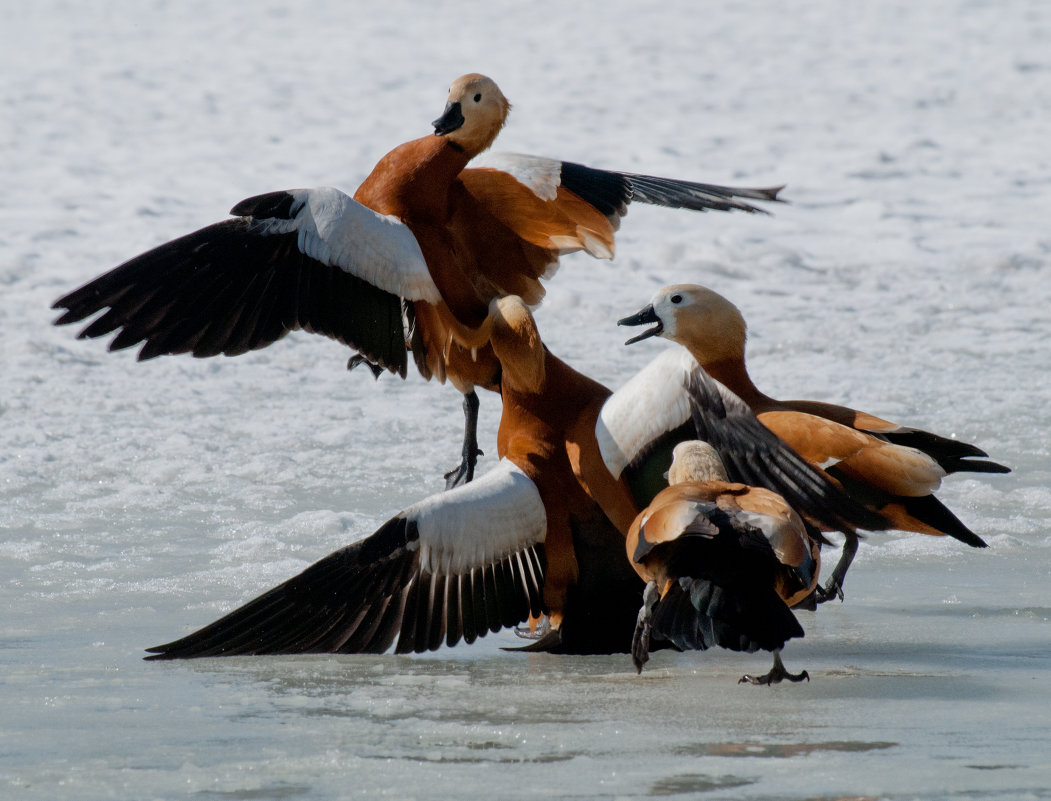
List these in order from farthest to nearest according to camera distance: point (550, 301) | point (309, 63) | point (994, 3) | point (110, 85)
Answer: point (994, 3) → point (309, 63) → point (110, 85) → point (550, 301)

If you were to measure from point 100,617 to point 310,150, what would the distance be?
7112mm

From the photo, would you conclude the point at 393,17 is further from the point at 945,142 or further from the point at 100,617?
the point at 100,617

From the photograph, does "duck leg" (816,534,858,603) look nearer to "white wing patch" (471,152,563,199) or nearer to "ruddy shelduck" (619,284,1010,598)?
"ruddy shelduck" (619,284,1010,598)

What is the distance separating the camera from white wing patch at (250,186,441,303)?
4367mm

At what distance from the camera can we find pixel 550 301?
25.9 ft

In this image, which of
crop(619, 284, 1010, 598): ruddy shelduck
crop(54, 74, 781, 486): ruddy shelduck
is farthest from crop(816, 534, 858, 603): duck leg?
crop(54, 74, 781, 486): ruddy shelduck

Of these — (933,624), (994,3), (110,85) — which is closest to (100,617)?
(933,624)

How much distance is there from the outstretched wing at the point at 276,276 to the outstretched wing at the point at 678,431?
0.88m

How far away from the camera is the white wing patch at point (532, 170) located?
5125mm

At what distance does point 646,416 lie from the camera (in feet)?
12.8

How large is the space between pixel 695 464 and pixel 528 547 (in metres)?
0.54

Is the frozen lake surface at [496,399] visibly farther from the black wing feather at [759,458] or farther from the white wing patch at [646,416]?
the white wing patch at [646,416]

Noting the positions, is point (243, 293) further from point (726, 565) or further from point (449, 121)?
point (726, 565)

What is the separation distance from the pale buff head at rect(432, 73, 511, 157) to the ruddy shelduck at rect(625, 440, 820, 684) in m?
1.81
